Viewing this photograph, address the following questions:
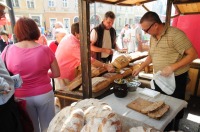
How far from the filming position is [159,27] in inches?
77.3

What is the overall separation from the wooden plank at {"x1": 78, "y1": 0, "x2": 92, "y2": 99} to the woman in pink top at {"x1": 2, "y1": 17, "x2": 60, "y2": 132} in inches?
15.5

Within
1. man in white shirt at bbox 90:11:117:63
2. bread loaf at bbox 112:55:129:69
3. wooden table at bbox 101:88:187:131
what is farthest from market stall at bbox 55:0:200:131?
man in white shirt at bbox 90:11:117:63

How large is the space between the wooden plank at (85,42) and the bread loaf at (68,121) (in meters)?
0.86

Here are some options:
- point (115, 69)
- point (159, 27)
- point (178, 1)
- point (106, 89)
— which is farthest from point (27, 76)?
point (178, 1)

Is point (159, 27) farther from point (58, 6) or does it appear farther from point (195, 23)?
point (58, 6)

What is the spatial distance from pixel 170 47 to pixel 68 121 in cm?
159

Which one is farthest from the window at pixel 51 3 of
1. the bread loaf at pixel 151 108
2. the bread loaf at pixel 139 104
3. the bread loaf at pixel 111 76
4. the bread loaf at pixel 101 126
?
the bread loaf at pixel 101 126

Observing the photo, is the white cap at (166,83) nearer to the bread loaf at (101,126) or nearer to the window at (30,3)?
the bread loaf at (101,126)

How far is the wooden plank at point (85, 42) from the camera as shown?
60.4 inches

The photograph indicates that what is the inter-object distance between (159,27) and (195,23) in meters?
3.29

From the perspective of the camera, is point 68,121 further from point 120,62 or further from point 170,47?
point 120,62

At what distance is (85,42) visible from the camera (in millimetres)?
1638

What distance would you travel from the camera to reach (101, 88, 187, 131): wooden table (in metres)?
1.26

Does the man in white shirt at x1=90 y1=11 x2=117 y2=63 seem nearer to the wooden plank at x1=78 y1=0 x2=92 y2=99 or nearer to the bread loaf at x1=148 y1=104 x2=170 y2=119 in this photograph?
the wooden plank at x1=78 y1=0 x2=92 y2=99
